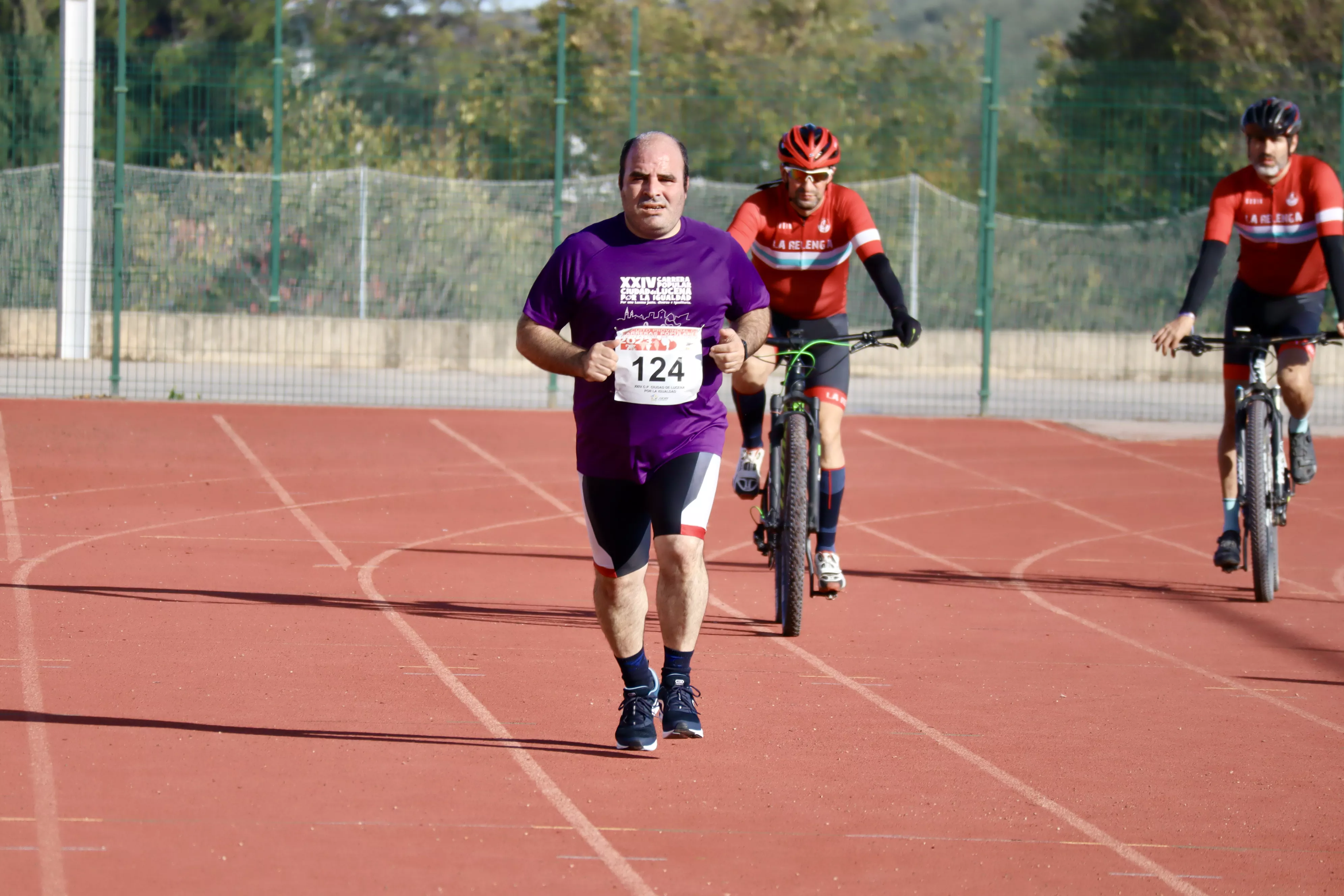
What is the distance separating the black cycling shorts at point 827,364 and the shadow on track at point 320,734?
3.03 m

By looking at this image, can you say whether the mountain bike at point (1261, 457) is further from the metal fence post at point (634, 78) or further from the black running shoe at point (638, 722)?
the metal fence post at point (634, 78)

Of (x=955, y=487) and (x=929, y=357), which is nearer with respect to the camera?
(x=955, y=487)

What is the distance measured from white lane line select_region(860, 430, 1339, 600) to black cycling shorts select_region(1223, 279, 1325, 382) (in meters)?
1.29

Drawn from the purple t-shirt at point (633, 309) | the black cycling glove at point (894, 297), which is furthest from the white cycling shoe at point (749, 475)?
the purple t-shirt at point (633, 309)

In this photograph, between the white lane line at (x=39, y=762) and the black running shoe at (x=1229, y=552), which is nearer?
the white lane line at (x=39, y=762)

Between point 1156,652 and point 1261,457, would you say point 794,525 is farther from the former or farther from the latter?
point 1261,457

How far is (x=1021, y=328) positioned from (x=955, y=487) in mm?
9993

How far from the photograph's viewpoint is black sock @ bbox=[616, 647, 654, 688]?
5996 mm

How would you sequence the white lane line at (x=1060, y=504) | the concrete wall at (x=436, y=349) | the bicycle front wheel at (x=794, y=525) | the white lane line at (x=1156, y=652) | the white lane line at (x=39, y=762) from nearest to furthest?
1. the white lane line at (x=39, y=762)
2. the white lane line at (x=1156, y=652)
3. the bicycle front wheel at (x=794, y=525)
4. the white lane line at (x=1060, y=504)
5. the concrete wall at (x=436, y=349)

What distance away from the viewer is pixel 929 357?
22.7m

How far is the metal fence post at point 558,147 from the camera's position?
17.7 meters

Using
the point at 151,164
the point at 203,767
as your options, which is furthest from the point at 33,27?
the point at 203,767

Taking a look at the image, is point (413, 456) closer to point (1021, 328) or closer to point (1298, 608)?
point (1298, 608)

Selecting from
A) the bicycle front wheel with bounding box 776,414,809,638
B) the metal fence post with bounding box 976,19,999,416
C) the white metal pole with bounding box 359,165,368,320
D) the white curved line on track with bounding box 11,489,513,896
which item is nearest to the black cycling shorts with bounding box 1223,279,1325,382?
the bicycle front wheel with bounding box 776,414,809,638
